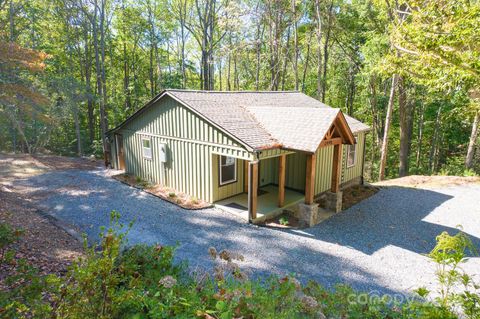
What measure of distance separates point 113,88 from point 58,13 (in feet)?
22.9

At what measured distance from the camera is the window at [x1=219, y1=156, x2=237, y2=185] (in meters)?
10.7

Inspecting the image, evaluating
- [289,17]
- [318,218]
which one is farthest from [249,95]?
[289,17]

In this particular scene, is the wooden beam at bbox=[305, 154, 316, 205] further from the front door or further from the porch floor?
the front door

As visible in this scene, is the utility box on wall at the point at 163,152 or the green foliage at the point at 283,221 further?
the utility box on wall at the point at 163,152

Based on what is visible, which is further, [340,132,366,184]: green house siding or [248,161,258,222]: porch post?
[340,132,366,184]: green house siding

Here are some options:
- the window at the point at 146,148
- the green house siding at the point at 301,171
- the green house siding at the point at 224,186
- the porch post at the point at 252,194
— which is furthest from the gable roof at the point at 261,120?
the green house siding at the point at 301,171

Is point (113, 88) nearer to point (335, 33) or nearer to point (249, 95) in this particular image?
point (249, 95)

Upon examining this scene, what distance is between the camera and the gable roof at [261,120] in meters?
8.99

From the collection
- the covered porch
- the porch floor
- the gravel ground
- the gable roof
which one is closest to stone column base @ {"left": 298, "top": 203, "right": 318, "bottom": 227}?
the covered porch

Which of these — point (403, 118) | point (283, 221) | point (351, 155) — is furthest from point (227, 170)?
point (403, 118)

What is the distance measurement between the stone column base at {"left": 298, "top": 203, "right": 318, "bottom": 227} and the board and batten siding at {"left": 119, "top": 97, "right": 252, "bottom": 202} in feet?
7.54

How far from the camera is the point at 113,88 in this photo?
27.4m

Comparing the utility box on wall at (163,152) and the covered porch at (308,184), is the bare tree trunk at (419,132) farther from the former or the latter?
the utility box on wall at (163,152)

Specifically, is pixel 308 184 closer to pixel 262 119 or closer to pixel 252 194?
pixel 252 194
